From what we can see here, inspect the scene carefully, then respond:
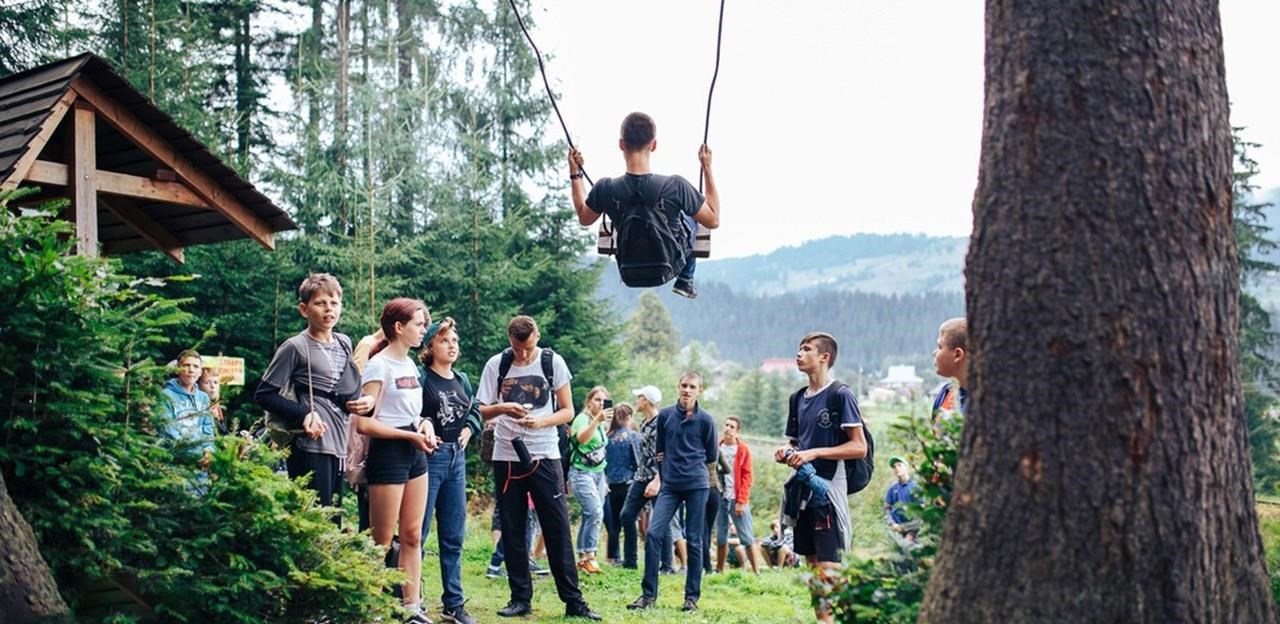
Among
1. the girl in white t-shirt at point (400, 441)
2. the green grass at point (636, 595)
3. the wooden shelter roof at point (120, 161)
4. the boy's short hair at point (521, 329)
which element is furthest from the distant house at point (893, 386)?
the girl in white t-shirt at point (400, 441)

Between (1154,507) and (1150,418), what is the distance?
257 mm

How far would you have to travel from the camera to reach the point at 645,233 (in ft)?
23.1

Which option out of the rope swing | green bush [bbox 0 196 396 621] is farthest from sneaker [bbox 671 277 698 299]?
green bush [bbox 0 196 396 621]

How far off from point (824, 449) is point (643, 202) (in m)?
1.84

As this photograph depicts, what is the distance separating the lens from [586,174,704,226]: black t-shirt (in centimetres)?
707

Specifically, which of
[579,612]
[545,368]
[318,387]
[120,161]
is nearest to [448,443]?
[545,368]

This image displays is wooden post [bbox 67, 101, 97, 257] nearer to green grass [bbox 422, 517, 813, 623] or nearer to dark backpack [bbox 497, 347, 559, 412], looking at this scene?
dark backpack [bbox 497, 347, 559, 412]

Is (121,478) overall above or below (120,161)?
below

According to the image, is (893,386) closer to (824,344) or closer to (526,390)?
(526,390)

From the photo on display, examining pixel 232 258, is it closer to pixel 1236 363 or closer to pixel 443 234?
pixel 443 234

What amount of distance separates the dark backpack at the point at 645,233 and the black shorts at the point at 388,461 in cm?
169

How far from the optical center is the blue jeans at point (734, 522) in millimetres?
13835

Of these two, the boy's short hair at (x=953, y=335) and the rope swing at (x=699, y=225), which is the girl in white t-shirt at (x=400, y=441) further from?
the boy's short hair at (x=953, y=335)

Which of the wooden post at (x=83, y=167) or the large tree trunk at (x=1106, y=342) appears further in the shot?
the wooden post at (x=83, y=167)
